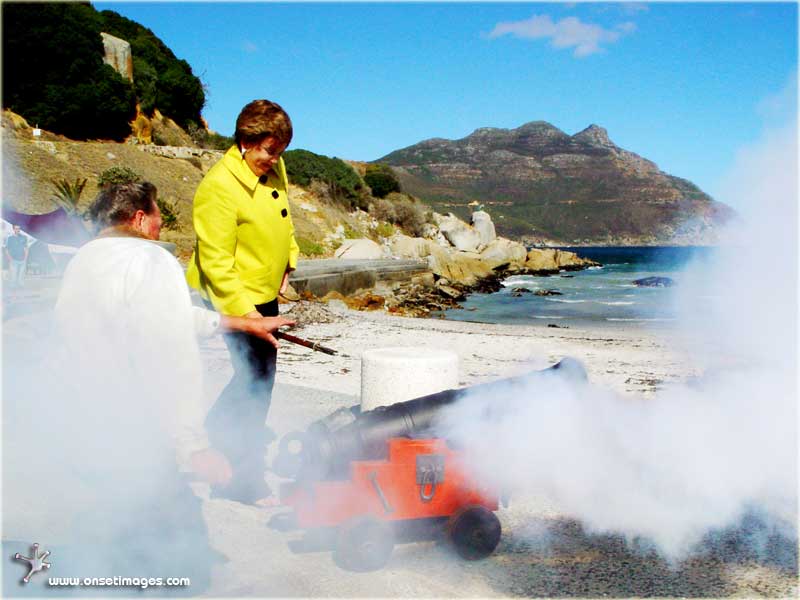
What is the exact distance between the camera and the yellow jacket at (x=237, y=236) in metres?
3.28

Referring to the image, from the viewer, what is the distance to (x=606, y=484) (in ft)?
12.6

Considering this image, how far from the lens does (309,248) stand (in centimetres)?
3362

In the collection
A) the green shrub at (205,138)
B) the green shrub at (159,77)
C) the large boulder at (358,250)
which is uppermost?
the green shrub at (159,77)

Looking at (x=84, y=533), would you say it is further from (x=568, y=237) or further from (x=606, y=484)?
(x=568, y=237)

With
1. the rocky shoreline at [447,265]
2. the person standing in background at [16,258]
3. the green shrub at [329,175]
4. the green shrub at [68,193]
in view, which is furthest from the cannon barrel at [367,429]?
the green shrub at [329,175]

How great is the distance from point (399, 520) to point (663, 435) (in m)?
1.58

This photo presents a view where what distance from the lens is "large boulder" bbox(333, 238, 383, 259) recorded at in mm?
35219

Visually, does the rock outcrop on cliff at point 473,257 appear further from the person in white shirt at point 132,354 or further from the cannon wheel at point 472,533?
the person in white shirt at point 132,354

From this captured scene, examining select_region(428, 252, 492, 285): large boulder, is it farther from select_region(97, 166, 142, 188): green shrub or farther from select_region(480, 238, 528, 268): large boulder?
select_region(97, 166, 142, 188): green shrub

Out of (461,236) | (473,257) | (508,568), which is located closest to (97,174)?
(473,257)

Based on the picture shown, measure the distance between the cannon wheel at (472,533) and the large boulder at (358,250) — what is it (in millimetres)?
32076

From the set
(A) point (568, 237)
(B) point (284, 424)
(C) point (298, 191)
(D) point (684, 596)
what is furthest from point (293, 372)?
(A) point (568, 237)

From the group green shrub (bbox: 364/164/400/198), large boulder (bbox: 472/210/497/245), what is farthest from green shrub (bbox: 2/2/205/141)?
large boulder (bbox: 472/210/497/245)

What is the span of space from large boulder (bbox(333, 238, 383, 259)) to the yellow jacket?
31.6m
